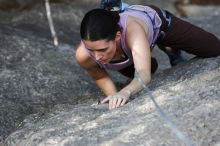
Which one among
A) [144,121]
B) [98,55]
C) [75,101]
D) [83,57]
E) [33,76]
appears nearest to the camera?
[144,121]

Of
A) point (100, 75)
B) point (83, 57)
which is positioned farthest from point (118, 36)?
point (100, 75)

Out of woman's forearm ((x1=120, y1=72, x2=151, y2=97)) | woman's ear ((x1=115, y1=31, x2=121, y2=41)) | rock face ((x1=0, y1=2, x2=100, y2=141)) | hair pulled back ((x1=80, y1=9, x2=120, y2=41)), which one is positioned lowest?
rock face ((x1=0, y1=2, x2=100, y2=141))

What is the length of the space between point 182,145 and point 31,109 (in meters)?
1.50

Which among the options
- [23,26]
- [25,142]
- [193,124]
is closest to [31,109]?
Answer: [25,142]

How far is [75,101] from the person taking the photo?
3557 mm

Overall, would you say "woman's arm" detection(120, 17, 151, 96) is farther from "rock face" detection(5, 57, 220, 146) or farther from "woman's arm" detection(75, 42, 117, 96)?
"woman's arm" detection(75, 42, 117, 96)

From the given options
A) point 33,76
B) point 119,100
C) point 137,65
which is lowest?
point 33,76

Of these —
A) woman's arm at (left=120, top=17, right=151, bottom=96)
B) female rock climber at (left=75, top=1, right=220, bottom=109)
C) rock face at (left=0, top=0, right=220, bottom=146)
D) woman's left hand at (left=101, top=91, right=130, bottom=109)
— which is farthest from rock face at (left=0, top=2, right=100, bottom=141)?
woman's arm at (left=120, top=17, right=151, bottom=96)

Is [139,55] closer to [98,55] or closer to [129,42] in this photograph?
[129,42]

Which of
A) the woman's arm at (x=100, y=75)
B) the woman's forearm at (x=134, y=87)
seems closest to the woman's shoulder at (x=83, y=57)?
the woman's arm at (x=100, y=75)

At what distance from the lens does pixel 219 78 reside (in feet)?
9.30

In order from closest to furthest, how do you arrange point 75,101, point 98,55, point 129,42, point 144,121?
point 144,121, point 98,55, point 129,42, point 75,101

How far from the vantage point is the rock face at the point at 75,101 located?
2.29m

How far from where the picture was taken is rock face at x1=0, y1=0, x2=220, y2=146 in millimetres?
2295
